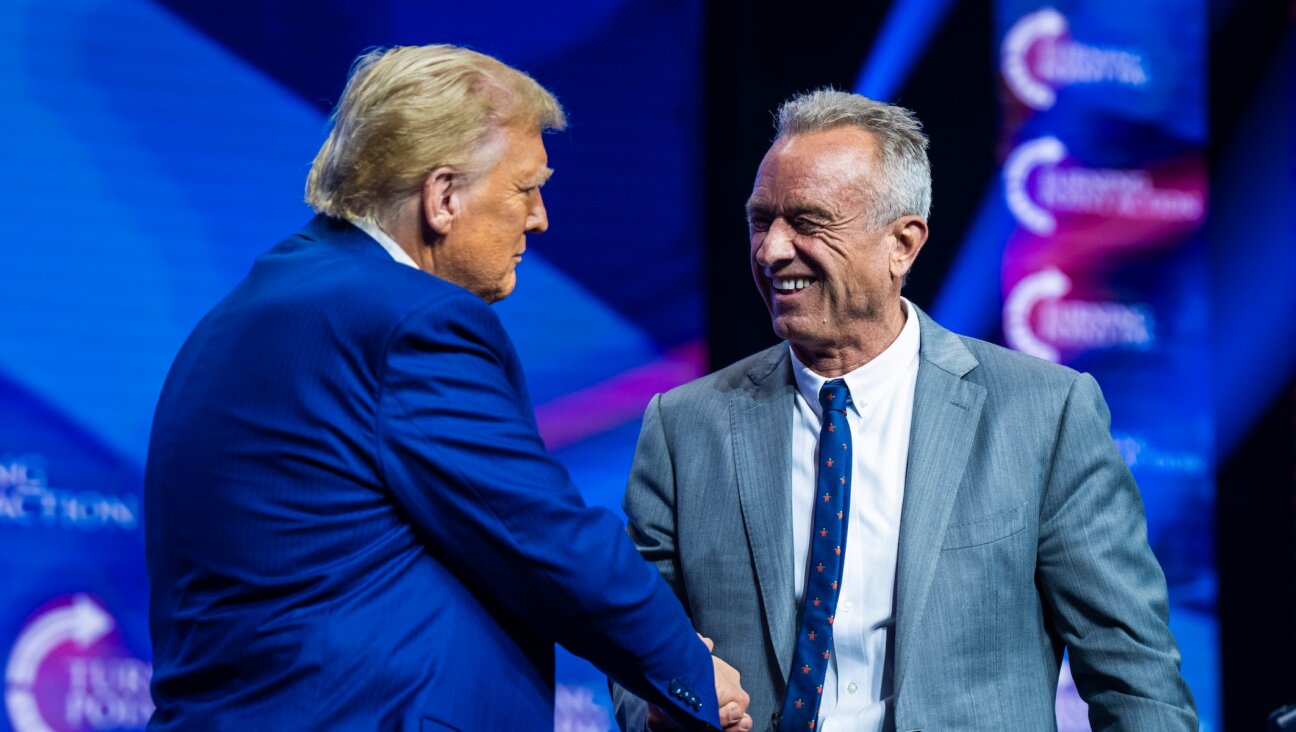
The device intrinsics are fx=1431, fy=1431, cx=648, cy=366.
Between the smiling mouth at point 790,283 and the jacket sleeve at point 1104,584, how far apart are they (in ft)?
1.47

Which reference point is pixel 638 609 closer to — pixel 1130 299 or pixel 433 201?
pixel 433 201

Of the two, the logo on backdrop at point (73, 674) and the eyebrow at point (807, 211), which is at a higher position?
the eyebrow at point (807, 211)

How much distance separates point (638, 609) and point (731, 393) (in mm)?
709

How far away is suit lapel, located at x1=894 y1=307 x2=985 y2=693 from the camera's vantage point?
212 cm

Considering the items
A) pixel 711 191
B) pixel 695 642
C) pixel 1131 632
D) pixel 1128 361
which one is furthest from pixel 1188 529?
pixel 695 642

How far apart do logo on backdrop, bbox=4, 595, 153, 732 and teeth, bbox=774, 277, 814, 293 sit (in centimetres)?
206

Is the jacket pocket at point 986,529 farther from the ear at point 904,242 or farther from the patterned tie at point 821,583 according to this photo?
the ear at point 904,242

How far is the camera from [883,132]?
7.80 ft

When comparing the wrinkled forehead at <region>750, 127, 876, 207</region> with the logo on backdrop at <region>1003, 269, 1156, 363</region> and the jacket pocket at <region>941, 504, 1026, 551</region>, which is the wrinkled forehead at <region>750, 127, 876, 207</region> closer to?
the jacket pocket at <region>941, 504, 1026, 551</region>

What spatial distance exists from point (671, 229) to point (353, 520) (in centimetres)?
247

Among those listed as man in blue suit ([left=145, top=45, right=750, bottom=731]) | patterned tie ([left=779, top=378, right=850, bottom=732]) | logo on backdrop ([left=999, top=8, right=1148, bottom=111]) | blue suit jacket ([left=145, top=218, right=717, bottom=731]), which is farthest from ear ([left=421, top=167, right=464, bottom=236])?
logo on backdrop ([left=999, top=8, right=1148, bottom=111])

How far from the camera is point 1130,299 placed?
14.6 feet

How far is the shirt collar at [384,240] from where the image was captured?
1.83m

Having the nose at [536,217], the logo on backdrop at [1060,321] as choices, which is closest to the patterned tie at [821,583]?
the nose at [536,217]
